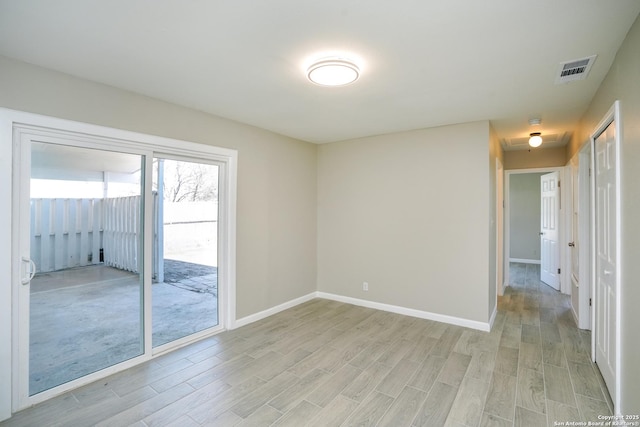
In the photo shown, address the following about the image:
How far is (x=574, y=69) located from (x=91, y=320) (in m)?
4.66

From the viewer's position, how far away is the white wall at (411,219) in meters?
3.84

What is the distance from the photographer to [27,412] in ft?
7.43

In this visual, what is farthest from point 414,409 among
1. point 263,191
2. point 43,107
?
point 43,107

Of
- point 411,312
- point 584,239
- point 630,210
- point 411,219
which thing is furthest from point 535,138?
point 411,312

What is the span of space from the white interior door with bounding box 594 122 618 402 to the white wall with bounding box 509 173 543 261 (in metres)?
6.29

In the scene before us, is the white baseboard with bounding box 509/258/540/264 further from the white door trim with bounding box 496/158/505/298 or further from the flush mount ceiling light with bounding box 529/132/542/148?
the flush mount ceiling light with bounding box 529/132/542/148

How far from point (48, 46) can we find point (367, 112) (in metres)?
2.78

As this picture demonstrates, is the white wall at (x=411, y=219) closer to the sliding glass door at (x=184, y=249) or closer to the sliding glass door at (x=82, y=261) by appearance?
the sliding glass door at (x=184, y=249)

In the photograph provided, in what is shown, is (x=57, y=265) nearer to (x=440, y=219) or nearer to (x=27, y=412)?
(x=27, y=412)

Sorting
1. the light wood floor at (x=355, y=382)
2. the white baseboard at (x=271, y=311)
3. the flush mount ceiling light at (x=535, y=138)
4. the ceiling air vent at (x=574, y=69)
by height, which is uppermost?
the ceiling air vent at (x=574, y=69)

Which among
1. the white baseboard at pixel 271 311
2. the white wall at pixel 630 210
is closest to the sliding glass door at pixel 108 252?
the white baseboard at pixel 271 311

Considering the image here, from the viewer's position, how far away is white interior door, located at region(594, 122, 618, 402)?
7.68 feet

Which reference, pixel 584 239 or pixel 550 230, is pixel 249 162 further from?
pixel 550 230

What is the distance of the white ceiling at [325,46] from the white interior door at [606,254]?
66 cm
